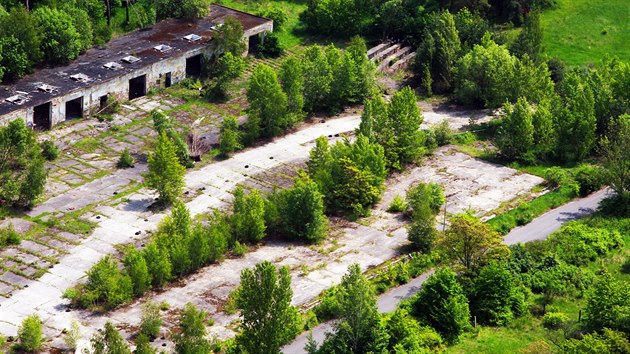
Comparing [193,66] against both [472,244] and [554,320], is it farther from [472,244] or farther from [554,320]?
[554,320]

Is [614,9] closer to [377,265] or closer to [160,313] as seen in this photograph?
[377,265]

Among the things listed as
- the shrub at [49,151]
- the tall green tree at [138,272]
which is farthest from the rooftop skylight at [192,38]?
the tall green tree at [138,272]

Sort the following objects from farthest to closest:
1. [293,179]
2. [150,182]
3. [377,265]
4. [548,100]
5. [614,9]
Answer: [614,9] < [548,100] < [293,179] < [150,182] < [377,265]

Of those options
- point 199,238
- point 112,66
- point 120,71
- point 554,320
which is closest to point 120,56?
point 112,66

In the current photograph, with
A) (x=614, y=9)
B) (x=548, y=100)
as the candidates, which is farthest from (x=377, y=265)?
(x=614, y=9)

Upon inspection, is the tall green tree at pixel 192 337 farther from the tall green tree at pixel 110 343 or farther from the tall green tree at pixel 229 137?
the tall green tree at pixel 229 137

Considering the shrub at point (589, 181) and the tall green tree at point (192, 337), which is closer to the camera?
the tall green tree at point (192, 337)
